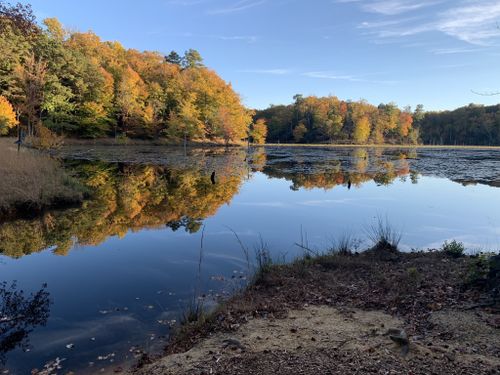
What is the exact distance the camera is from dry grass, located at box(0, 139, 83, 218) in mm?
13336

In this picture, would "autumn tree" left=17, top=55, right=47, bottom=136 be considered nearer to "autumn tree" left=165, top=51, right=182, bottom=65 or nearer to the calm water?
the calm water

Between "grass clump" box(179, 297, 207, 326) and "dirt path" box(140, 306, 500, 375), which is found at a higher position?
"dirt path" box(140, 306, 500, 375)

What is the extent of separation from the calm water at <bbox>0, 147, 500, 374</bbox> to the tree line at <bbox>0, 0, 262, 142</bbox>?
95.6ft

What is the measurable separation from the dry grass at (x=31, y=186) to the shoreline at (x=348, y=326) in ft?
33.1

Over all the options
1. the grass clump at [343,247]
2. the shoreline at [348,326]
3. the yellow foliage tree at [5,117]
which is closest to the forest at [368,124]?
the yellow foliage tree at [5,117]

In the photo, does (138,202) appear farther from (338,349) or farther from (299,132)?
(299,132)

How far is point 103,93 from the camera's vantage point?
2562 inches

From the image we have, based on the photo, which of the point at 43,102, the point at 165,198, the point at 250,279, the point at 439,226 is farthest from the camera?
the point at 43,102

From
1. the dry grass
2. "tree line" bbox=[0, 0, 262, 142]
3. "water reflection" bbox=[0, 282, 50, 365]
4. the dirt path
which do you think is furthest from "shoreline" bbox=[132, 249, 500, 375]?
"tree line" bbox=[0, 0, 262, 142]

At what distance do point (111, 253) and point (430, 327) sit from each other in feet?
25.9

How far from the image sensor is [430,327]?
5.27m

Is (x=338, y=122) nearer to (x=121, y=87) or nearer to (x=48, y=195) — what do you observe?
(x=121, y=87)

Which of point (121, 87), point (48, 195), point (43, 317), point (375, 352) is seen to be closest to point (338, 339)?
point (375, 352)

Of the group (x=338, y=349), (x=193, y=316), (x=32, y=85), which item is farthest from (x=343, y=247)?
(x=32, y=85)
